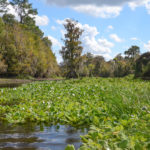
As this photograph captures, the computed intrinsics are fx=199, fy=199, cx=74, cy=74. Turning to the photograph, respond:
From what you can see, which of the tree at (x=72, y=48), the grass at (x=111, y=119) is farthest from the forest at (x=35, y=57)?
the grass at (x=111, y=119)

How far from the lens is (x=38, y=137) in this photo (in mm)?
4512

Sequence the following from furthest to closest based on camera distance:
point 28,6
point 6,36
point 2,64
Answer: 1. point 28,6
2. point 6,36
3. point 2,64

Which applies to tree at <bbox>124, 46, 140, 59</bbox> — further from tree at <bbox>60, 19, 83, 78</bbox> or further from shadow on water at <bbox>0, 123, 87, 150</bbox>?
shadow on water at <bbox>0, 123, 87, 150</bbox>

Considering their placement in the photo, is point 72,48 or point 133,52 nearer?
point 72,48

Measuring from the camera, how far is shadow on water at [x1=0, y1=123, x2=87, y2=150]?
3898mm

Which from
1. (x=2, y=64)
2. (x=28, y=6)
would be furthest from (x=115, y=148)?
(x=28, y=6)

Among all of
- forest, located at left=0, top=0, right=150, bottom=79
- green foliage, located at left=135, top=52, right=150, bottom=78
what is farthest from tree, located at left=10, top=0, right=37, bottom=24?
green foliage, located at left=135, top=52, right=150, bottom=78

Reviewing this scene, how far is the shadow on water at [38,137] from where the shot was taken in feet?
12.8

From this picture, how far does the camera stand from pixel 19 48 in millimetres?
→ 39812

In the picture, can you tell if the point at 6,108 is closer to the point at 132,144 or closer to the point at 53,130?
the point at 53,130

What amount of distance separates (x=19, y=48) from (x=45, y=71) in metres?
8.79

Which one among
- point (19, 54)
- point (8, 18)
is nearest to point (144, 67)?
point (19, 54)

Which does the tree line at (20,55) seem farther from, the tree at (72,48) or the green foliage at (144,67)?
the green foliage at (144,67)

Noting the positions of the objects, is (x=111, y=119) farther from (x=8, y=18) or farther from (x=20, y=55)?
(x=8, y=18)
